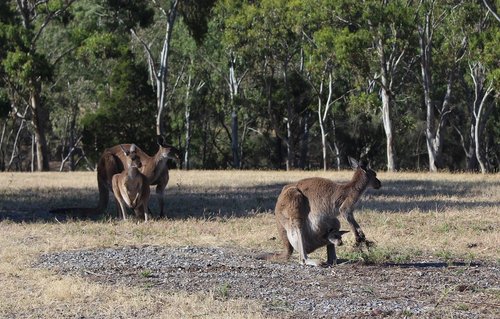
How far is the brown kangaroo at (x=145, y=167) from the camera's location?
15.8 metres

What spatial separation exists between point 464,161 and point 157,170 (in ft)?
127

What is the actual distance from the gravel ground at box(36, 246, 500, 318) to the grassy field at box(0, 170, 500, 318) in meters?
0.32

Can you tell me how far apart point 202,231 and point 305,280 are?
436 cm

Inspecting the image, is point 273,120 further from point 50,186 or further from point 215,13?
point 50,186

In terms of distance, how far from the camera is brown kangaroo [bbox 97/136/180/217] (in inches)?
621

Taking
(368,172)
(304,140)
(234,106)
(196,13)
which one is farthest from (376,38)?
(368,172)

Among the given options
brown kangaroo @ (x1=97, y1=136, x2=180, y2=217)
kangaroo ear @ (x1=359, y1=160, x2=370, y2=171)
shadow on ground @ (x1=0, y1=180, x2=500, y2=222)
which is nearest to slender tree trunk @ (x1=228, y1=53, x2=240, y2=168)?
shadow on ground @ (x1=0, y1=180, x2=500, y2=222)

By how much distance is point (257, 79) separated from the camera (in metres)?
46.5

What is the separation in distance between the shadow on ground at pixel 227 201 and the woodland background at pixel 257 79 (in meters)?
8.22

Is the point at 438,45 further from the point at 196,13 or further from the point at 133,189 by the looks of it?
the point at 133,189

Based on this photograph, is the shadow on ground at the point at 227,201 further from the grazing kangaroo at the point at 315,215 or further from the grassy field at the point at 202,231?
the grazing kangaroo at the point at 315,215

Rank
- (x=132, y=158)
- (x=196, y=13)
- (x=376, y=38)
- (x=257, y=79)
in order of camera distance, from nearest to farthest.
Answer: (x=132, y=158) → (x=376, y=38) → (x=196, y=13) → (x=257, y=79)

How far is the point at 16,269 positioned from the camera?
10.6 meters

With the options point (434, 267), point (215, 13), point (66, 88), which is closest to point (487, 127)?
point (215, 13)
